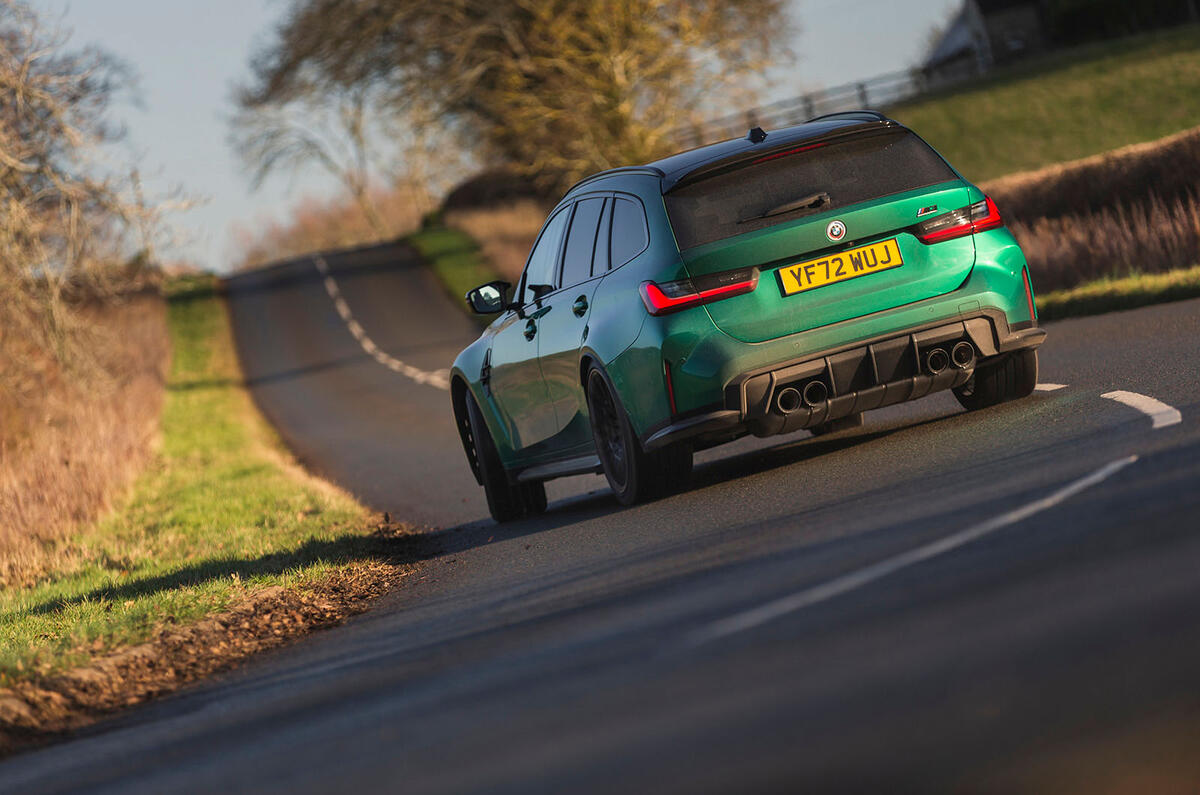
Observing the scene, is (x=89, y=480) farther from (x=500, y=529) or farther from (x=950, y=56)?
(x=950, y=56)

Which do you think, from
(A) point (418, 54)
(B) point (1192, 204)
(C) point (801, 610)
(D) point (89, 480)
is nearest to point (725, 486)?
(C) point (801, 610)

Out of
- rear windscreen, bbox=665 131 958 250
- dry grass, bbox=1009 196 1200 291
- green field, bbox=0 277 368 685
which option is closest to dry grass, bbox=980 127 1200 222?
dry grass, bbox=1009 196 1200 291

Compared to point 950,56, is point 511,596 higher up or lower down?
lower down

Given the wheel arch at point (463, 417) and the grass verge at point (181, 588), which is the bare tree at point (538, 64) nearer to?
the grass verge at point (181, 588)

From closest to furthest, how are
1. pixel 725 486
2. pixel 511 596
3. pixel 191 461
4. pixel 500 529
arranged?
pixel 511 596, pixel 725 486, pixel 500 529, pixel 191 461

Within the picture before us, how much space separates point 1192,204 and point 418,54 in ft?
106

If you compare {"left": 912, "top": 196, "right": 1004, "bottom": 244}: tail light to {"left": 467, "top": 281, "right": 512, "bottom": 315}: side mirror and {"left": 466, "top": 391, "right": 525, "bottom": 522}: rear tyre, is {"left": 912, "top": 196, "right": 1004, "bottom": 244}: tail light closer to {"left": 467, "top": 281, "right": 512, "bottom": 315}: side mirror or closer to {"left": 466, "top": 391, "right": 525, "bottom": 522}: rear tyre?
{"left": 467, "top": 281, "right": 512, "bottom": 315}: side mirror

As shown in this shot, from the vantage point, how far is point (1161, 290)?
51.7 feet

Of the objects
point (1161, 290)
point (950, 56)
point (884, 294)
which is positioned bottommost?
point (1161, 290)

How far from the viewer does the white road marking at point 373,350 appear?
29.3m

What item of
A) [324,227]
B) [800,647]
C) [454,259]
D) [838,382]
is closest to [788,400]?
[838,382]

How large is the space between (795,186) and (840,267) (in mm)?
513

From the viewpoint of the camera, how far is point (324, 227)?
139m

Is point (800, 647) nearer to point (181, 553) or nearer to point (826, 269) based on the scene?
point (826, 269)
